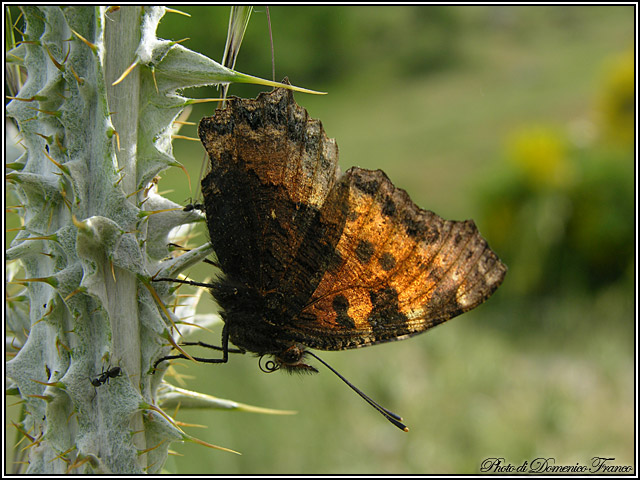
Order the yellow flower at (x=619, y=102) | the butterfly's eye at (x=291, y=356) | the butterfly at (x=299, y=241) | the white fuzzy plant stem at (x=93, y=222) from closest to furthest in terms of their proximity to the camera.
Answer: the white fuzzy plant stem at (x=93, y=222), the butterfly at (x=299, y=241), the butterfly's eye at (x=291, y=356), the yellow flower at (x=619, y=102)

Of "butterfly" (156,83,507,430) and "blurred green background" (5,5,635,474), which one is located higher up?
"butterfly" (156,83,507,430)

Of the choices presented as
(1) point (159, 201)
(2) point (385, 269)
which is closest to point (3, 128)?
(1) point (159, 201)

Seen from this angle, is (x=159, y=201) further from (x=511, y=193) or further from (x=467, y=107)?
(x=467, y=107)

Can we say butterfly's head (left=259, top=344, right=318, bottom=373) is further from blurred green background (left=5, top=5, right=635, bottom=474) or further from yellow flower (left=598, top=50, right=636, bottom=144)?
yellow flower (left=598, top=50, right=636, bottom=144)

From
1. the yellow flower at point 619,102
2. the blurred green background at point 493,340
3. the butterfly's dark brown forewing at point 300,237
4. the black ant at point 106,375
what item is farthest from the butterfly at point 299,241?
the yellow flower at point 619,102

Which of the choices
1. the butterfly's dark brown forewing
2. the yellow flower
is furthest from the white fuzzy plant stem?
the yellow flower

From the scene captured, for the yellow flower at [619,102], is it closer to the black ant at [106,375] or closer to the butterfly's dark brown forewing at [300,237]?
the butterfly's dark brown forewing at [300,237]
